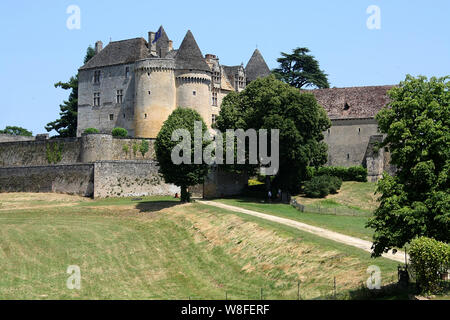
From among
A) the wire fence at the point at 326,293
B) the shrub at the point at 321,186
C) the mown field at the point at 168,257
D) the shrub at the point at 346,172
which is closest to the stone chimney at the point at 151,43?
the shrub at the point at 346,172

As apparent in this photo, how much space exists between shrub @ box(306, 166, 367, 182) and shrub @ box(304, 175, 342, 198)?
4.54 m

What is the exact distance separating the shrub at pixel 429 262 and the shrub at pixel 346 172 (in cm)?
4368

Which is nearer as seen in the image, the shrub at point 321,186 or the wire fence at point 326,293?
the wire fence at point 326,293

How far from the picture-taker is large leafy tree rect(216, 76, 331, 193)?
57469 millimetres

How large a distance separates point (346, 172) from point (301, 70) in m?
28.5

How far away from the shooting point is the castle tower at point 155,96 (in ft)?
235

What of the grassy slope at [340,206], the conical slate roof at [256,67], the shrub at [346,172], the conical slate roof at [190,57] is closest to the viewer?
the grassy slope at [340,206]

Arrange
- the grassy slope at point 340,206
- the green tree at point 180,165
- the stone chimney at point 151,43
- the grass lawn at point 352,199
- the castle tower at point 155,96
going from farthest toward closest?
the stone chimney at point 151,43 < the castle tower at point 155,96 < the grass lawn at point 352,199 < the green tree at point 180,165 < the grassy slope at point 340,206

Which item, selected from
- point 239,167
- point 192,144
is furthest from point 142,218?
point 239,167

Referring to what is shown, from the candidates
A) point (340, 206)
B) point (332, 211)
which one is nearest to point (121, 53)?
point (340, 206)

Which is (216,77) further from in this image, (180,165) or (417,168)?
(417,168)

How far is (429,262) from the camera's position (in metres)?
22.9

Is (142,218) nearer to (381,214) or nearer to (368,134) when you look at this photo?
(381,214)

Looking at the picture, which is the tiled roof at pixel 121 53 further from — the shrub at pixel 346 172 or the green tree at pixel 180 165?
the shrub at pixel 346 172
